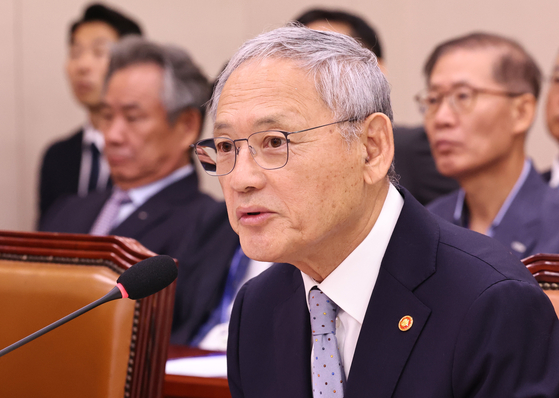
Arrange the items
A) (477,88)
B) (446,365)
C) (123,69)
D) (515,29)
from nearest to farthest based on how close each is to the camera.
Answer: (446,365), (477,88), (123,69), (515,29)

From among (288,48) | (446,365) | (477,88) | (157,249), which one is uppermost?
(477,88)

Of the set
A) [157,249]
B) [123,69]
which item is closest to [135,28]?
[123,69]

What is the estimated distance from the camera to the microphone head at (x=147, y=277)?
1.06 meters

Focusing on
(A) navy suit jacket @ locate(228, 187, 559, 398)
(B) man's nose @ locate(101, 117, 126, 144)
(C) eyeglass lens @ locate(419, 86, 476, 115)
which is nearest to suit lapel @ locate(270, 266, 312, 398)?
(A) navy suit jacket @ locate(228, 187, 559, 398)

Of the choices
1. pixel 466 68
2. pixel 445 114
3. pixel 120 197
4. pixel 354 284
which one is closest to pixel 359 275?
pixel 354 284

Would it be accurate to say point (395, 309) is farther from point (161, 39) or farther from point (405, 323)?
point (161, 39)

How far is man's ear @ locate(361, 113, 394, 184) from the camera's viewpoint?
1173mm

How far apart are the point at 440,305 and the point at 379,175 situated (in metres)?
0.25

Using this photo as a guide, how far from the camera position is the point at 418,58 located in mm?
4477

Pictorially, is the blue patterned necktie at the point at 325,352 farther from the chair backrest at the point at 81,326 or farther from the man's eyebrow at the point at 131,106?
the man's eyebrow at the point at 131,106

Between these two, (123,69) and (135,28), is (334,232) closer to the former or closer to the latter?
(123,69)

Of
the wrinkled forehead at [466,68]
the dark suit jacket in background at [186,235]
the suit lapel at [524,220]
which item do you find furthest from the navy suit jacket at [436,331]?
the wrinkled forehead at [466,68]

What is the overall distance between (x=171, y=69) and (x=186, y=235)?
770mm

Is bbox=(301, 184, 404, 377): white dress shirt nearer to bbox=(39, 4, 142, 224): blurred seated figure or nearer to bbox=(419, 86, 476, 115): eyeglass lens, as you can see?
bbox=(419, 86, 476, 115): eyeglass lens
